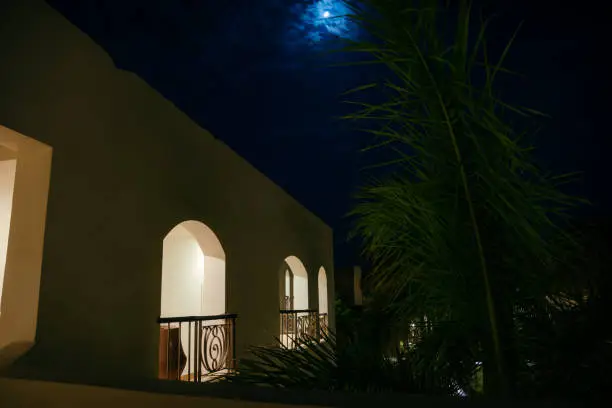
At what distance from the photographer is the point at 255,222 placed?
7281mm

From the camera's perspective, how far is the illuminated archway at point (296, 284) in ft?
33.4

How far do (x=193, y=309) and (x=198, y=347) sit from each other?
9.15 feet

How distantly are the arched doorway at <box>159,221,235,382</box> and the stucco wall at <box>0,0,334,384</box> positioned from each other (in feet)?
1.35

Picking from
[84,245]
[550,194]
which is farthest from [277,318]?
[550,194]

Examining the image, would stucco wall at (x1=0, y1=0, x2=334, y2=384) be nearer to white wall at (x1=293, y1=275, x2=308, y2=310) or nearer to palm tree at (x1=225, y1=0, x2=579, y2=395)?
palm tree at (x1=225, y1=0, x2=579, y2=395)

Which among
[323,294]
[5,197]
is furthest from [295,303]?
[5,197]

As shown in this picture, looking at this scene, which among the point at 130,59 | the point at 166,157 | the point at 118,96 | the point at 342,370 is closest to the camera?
the point at 342,370

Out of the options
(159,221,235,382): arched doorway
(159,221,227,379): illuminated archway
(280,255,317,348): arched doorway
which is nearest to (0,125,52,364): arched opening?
(159,221,235,382): arched doorway

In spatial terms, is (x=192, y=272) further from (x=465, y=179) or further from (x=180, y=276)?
(x=465, y=179)

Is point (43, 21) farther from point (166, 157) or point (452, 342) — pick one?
point (452, 342)

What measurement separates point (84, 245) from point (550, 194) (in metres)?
3.24

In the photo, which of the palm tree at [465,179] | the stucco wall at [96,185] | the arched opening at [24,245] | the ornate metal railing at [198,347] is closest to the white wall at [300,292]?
the ornate metal railing at [198,347]

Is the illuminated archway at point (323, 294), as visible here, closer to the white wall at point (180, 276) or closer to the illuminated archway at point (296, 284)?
the illuminated archway at point (296, 284)

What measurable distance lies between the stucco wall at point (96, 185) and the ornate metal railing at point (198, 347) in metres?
0.43
